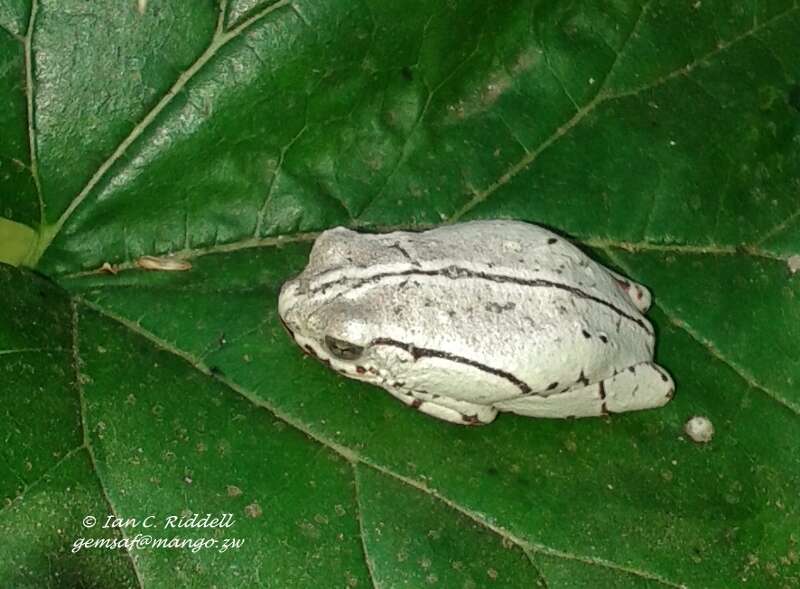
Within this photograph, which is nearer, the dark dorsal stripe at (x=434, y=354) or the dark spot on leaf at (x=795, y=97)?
the dark dorsal stripe at (x=434, y=354)

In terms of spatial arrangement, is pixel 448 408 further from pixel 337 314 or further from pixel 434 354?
pixel 337 314

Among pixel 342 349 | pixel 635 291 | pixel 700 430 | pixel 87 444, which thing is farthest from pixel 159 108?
pixel 700 430

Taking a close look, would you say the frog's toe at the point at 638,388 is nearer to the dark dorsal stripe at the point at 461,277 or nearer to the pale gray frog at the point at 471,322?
the pale gray frog at the point at 471,322

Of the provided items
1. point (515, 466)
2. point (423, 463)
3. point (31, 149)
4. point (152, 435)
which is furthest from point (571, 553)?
point (31, 149)

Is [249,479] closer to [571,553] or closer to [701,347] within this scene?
[571,553]

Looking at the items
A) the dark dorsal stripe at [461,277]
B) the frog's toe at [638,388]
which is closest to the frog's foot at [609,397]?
the frog's toe at [638,388]

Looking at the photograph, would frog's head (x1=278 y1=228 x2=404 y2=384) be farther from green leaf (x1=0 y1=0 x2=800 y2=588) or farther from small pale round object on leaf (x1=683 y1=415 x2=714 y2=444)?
small pale round object on leaf (x1=683 y1=415 x2=714 y2=444)
